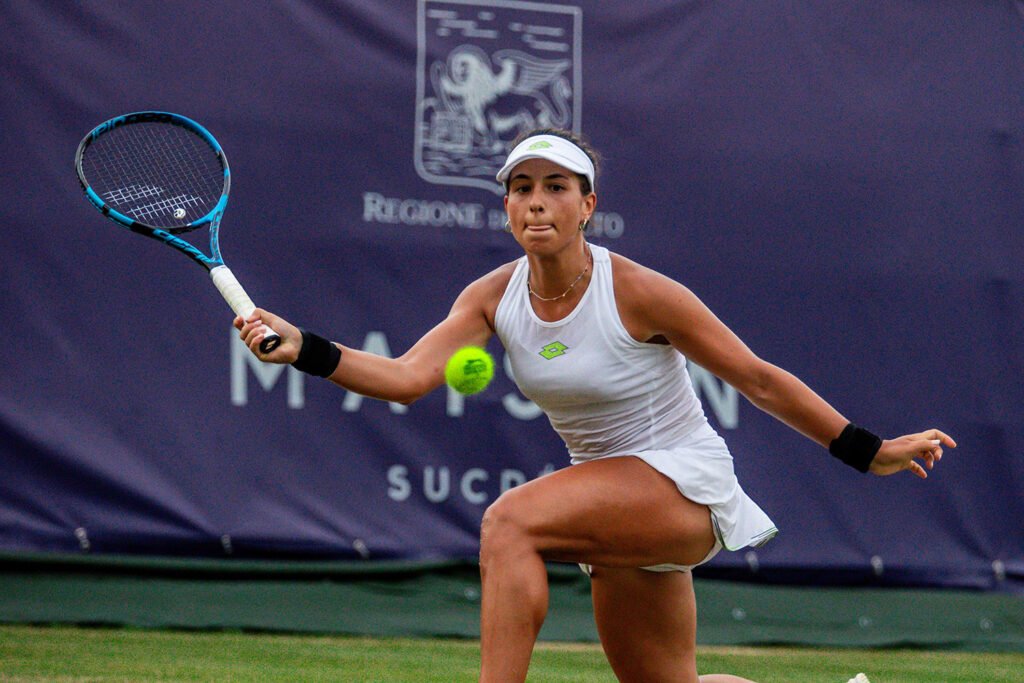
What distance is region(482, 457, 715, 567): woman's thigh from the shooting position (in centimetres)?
304

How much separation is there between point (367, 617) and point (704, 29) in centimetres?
293

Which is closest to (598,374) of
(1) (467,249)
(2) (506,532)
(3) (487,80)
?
(2) (506,532)

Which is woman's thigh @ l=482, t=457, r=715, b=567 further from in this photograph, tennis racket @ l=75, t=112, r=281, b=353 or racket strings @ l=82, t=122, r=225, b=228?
racket strings @ l=82, t=122, r=225, b=228

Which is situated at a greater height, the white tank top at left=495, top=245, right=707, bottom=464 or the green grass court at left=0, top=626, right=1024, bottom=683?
the white tank top at left=495, top=245, right=707, bottom=464

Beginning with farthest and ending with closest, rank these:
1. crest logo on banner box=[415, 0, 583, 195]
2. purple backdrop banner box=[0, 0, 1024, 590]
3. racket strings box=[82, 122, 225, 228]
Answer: crest logo on banner box=[415, 0, 583, 195]
purple backdrop banner box=[0, 0, 1024, 590]
racket strings box=[82, 122, 225, 228]

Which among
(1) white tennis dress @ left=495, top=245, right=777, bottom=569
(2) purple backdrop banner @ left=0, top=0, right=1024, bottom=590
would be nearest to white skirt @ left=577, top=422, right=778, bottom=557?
(1) white tennis dress @ left=495, top=245, right=777, bottom=569

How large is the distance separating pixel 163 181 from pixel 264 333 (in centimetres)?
139

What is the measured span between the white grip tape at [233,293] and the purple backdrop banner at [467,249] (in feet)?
8.76

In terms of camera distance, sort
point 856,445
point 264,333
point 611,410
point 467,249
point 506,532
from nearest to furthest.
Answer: point 264,333
point 506,532
point 856,445
point 611,410
point 467,249

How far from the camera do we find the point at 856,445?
3.20 metres

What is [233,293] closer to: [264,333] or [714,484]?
[264,333]

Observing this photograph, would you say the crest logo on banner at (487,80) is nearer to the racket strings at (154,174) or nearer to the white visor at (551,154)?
the racket strings at (154,174)

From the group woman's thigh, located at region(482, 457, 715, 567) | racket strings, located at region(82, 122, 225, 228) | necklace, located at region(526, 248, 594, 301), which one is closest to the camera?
woman's thigh, located at region(482, 457, 715, 567)

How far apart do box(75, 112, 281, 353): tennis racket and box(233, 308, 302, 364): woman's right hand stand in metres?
0.01
